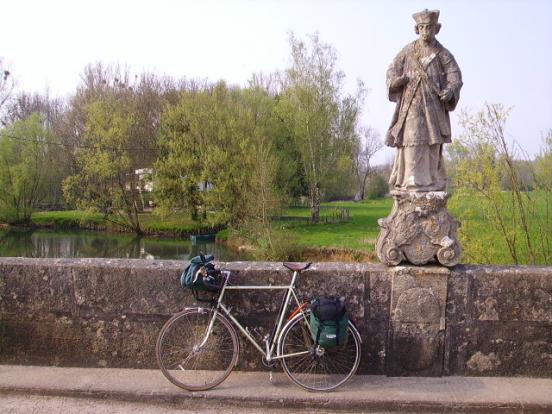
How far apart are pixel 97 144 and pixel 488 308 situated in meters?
33.6

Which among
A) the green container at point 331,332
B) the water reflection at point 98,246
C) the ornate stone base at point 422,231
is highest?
the ornate stone base at point 422,231

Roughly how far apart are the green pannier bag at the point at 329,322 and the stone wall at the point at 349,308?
46cm

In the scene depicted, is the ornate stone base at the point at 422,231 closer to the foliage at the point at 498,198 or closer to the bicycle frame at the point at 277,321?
the bicycle frame at the point at 277,321

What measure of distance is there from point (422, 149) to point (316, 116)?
2937 cm

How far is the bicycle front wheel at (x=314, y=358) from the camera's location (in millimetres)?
4008

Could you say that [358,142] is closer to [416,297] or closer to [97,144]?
[97,144]

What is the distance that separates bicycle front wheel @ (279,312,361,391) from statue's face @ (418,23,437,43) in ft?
8.29

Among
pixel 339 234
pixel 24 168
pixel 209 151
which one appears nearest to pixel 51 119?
pixel 24 168

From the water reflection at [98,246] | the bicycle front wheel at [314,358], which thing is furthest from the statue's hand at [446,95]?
the water reflection at [98,246]

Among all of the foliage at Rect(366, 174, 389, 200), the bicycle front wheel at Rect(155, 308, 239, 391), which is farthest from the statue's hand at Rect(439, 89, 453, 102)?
the foliage at Rect(366, 174, 389, 200)

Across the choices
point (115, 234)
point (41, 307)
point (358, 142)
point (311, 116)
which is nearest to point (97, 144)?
point (115, 234)

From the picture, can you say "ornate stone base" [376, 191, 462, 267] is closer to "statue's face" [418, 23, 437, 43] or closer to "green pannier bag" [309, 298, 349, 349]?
"green pannier bag" [309, 298, 349, 349]

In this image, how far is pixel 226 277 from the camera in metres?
4.12

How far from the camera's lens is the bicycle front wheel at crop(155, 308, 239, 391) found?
4.04 meters
